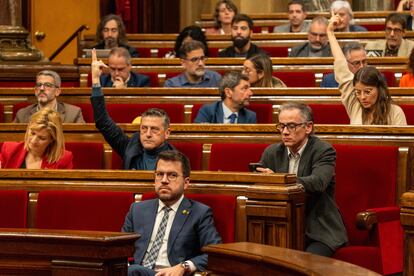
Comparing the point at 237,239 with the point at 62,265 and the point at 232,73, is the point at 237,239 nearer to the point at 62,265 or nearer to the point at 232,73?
the point at 62,265

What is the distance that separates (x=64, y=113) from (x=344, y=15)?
3.34m

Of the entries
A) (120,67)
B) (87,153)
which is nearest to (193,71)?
(120,67)

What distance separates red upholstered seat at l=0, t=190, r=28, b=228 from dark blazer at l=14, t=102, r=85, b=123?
1666 millimetres

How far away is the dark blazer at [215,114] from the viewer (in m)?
5.83

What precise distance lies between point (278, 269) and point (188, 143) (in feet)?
7.89

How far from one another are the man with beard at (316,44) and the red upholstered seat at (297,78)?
0.77 metres

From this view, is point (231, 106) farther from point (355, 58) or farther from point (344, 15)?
point (344, 15)

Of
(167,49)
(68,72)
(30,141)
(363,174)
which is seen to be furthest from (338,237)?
(167,49)

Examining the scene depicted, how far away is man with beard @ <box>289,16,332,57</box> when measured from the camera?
7.93 metres

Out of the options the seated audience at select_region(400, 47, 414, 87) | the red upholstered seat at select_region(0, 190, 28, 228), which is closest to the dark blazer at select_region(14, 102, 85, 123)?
the red upholstered seat at select_region(0, 190, 28, 228)

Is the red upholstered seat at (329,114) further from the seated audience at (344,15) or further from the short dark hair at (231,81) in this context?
the seated audience at (344,15)

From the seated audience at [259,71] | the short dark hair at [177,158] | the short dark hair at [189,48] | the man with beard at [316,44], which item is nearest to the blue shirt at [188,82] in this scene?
the short dark hair at [189,48]

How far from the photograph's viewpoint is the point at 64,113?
6074 mm

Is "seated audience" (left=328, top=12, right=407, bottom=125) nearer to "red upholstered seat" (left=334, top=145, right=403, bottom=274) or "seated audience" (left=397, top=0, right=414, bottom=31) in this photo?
"red upholstered seat" (left=334, top=145, right=403, bottom=274)
